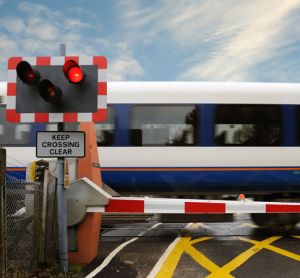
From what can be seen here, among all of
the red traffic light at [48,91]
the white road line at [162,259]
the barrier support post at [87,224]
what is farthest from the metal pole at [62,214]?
the white road line at [162,259]

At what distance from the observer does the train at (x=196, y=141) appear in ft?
24.5

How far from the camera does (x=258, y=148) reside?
299 inches

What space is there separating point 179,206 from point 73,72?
7.79 ft

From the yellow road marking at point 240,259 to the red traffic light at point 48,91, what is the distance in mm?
2994

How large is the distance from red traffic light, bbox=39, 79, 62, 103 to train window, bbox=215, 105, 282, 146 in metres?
4.07

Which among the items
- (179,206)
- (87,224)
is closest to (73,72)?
(87,224)

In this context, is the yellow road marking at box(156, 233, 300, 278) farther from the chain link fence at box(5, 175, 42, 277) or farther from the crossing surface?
the chain link fence at box(5, 175, 42, 277)

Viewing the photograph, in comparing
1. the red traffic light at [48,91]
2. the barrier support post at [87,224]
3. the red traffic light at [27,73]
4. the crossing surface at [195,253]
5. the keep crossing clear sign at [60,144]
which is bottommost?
the crossing surface at [195,253]

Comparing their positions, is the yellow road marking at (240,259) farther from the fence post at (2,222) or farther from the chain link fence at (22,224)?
the fence post at (2,222)

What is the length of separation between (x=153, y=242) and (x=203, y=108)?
9.35 ft

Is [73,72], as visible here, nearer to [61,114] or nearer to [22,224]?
[61,114]

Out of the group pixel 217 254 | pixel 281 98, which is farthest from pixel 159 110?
pixel 217 254

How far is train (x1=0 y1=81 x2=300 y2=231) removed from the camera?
293 inches

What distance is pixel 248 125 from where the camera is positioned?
25.2ft
